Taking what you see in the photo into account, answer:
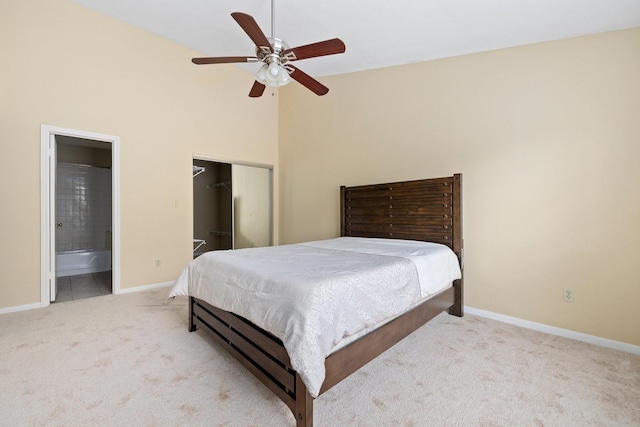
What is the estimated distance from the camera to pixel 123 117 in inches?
139

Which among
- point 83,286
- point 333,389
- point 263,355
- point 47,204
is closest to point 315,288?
point 263,355

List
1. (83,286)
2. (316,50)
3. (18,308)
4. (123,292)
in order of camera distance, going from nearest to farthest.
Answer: (316,50), (18,308), (123,292), (83,286)

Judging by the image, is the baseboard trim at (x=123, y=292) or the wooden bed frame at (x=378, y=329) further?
the baseboard trim at (x=123, y=292)

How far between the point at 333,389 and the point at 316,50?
2.29 meters

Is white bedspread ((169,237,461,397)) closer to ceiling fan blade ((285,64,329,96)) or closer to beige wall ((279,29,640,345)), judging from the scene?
beige wall ((279,29,640,345))

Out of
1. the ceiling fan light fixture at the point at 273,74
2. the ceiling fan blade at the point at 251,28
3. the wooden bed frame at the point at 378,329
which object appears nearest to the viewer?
the wooden bed frame at the point at 378,329

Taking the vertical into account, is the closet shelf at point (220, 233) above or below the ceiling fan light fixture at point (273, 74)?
below

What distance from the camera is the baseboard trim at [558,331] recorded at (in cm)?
217

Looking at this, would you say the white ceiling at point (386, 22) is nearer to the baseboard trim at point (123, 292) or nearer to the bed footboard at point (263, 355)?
the bed footboard at point (263, 355)

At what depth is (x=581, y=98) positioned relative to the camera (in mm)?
2346

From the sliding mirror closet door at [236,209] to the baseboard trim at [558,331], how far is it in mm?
3564

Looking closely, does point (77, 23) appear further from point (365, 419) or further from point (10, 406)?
point (365, 419)

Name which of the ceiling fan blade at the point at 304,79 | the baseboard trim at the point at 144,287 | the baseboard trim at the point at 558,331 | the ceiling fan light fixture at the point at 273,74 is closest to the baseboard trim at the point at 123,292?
the baseboard trim at the point at 144,287

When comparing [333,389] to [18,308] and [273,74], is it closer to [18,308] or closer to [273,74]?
[273,74]
